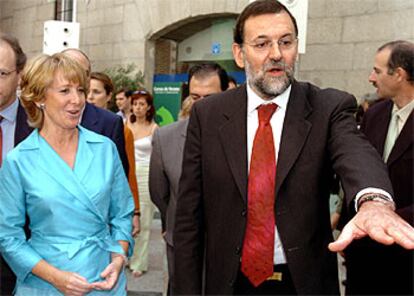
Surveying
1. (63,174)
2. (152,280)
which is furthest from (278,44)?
(152,280)

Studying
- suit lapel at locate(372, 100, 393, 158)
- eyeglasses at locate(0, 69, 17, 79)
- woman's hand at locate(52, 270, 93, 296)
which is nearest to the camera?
woman's hand at locate(52, 270, 93, 296)

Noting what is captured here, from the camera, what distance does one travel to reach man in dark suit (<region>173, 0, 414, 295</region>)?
2.03m

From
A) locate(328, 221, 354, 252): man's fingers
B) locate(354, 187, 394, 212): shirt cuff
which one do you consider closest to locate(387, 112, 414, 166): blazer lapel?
locate(354, 187, 394, 212): shirt cuff

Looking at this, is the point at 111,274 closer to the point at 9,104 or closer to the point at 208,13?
the point at 9,104

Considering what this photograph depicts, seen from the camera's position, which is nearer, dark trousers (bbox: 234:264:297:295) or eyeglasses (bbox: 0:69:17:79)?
dark trousers (bbox: 234:264:297:295)

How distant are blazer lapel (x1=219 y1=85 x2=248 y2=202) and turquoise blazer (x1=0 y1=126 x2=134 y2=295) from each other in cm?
62

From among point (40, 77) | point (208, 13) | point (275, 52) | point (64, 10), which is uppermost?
point (64, 10)

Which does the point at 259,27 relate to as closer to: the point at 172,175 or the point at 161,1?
the point at 172,175

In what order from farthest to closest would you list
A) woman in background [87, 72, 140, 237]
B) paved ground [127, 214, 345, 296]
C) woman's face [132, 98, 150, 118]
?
1. woman's face [132, 98, 150, 118]
2. paved ground [127, 214, 345, 296]
3. woman in background [87, 72, 140, 237]

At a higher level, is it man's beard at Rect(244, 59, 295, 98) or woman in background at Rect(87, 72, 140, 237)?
man's beard at Rect(244, 59, 295, 98)

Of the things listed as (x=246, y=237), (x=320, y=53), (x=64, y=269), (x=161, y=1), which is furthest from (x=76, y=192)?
(x=161, y=1)

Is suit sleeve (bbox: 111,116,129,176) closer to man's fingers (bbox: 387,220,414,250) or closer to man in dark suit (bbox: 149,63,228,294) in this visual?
man in dark suit (bbox: 149,63,228,294)

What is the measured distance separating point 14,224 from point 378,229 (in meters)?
1.52

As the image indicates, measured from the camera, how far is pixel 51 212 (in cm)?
229
